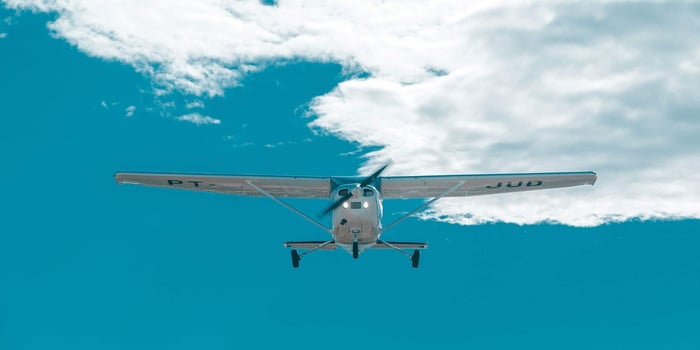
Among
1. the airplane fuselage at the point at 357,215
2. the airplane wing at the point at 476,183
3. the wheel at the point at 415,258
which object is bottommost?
the wheel at the point at 415,258

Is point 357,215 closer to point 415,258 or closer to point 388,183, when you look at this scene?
point 388,183

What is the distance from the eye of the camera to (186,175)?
35.6 m

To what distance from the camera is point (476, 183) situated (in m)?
36.8

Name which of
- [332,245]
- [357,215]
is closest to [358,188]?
[357,215]

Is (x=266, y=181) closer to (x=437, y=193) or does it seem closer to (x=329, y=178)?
(x=329, y=178)

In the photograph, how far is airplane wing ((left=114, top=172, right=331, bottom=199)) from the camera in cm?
3522

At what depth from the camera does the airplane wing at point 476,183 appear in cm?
3572

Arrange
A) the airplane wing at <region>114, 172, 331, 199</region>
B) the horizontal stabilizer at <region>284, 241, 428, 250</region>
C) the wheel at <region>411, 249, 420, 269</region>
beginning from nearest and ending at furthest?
the horizontal stabilizer at <region>284, 241, 428, 250</region>
the wheel at <region>411, 249, 420, 269</region>
the airplane wing at <region>114, 172, 331, 199</region>

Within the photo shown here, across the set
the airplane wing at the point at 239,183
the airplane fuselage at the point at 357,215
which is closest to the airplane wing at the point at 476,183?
the airplane wing at the point at 239,183

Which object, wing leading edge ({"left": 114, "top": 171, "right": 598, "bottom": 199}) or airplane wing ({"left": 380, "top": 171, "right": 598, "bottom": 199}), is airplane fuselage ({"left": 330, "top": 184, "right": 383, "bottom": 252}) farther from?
airplane wing ({"left": 380, "top": 171, "right": 598, "bottom": 199})

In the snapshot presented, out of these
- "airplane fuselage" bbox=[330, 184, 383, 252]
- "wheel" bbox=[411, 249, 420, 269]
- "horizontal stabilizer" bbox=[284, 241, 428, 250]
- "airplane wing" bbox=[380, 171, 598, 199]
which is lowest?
"wheel" bbox=[411, 249, 420, 269]

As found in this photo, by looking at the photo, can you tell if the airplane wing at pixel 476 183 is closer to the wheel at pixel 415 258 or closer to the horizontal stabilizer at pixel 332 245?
the horizontal stabilizer at pixel 332 245

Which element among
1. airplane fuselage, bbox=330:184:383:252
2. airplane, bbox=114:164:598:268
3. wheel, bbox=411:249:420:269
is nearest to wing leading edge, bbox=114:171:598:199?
airplane, bbox=114:164:598:268

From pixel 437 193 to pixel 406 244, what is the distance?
405 centimetres
